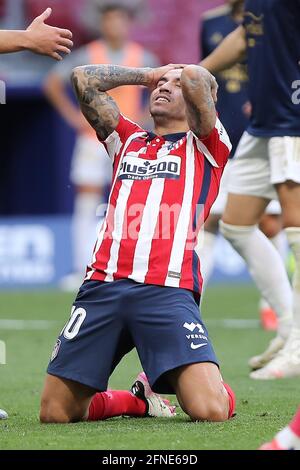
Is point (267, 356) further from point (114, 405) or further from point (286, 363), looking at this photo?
point (114, 405)

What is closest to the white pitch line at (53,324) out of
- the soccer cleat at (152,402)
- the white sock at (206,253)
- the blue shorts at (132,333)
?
the white sock at (206,253)

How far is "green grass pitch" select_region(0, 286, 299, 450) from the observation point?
14.5 ft

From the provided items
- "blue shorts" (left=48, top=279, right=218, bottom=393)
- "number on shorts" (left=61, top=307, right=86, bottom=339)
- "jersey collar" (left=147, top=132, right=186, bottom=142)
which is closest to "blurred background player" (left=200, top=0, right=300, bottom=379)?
"jersey collar" (left=147, top=132, right=186, bottom=142)

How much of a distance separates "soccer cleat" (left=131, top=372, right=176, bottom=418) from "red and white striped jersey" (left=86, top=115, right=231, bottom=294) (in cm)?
51

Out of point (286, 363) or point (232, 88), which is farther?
point (232, 88)

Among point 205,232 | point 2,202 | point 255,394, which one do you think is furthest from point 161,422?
point 2,202

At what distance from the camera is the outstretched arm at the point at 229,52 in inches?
276

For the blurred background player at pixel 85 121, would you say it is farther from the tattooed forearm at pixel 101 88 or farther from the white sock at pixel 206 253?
the tattooed forearm at pixel 101 88

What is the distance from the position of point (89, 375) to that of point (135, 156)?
102 cm

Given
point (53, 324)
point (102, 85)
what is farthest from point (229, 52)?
point (53, 324)

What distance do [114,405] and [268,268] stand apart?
6.25 ft

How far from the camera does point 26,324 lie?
9477 mm

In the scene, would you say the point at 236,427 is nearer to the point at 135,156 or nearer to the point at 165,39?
the point at 135,156

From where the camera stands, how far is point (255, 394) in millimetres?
6004
